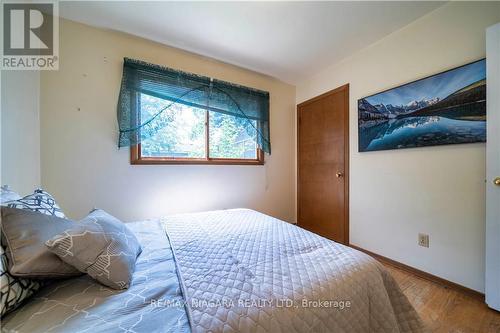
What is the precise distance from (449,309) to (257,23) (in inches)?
109

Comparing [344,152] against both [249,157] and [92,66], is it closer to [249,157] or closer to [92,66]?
[249,157]

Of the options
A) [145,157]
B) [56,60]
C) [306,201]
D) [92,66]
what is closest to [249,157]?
[306,201]

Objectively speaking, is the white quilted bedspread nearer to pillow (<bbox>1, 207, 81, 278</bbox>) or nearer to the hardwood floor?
pillow (<bbox>1, 207, 81, 278</bbox>)

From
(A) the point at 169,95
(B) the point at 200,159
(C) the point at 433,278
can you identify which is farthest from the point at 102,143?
(C) the point at 433,278

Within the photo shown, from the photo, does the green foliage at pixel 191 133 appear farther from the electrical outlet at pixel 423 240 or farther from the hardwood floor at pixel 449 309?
the hardwood floor at pixel 449 309

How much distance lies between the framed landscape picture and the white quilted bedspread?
143 centimetres

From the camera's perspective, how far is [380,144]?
205 centimetres

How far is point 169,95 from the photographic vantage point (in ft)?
7.01

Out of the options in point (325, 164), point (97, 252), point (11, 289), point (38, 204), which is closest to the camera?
point (11, 289)

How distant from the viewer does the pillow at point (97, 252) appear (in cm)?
72

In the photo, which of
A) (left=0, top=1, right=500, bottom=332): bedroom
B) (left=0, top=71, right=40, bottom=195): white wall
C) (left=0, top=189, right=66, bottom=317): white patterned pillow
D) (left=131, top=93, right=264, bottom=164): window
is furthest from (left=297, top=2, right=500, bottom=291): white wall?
(left=0, top=71, right=40, bottom=195): white wall

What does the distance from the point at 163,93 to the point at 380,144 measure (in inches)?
95.6

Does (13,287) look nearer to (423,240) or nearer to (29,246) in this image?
(29,246)

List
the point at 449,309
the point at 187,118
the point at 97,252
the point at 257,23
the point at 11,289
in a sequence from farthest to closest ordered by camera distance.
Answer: the point at 187,118, the point at 257,23, the point at 449,309, the point at 97,252, the point at 11,289
